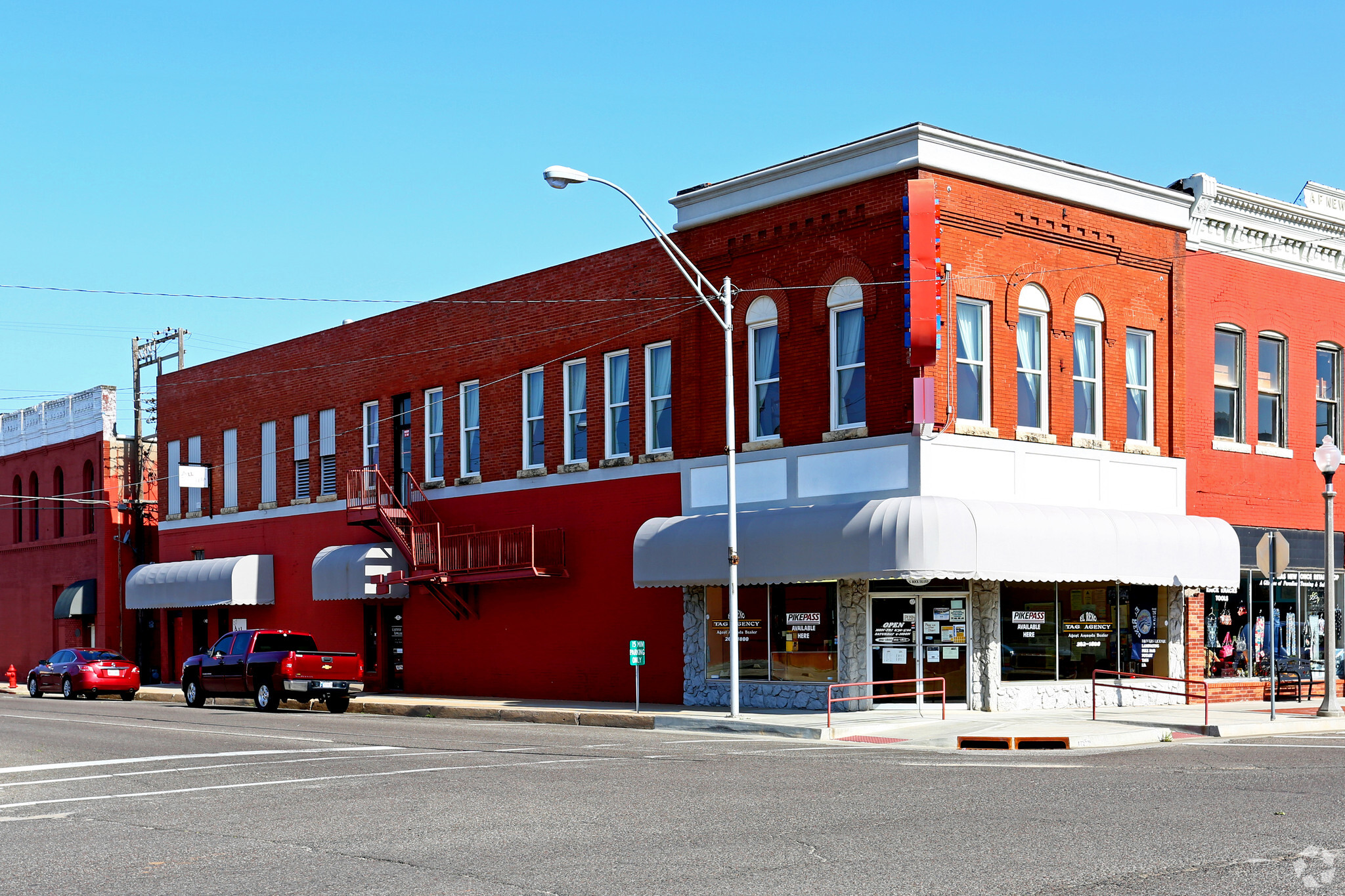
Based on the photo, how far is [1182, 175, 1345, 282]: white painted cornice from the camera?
28609 mm

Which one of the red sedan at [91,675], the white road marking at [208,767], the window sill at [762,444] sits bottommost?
the red sedan at [91,675]

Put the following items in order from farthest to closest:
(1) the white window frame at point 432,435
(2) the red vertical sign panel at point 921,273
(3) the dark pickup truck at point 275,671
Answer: (1) the white window frame at point 432,435
(3) the dark pickup truck at point 275,671
(2) the red vertical sign panel at point 921,273

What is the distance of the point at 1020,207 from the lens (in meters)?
25.9

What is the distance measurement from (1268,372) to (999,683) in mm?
10237

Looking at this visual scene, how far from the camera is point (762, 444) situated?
26734 millimetres

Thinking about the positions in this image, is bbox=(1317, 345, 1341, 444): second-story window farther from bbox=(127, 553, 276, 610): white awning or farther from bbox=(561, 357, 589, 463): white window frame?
bbox=(127, 553, 276, 610): white awning

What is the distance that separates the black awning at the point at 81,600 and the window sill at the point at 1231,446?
114ft

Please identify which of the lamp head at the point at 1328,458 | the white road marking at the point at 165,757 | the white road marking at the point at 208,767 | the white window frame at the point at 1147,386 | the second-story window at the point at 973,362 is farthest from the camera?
the white window frame at the point at 1147,386

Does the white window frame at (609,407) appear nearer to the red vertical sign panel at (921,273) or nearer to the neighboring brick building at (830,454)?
the neighboring brick building at (830,454)

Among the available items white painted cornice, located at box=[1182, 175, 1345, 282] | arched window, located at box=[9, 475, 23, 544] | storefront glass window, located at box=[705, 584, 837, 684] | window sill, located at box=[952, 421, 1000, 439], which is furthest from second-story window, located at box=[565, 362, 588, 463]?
arched window, located at box=[9, 475, 23, 544]

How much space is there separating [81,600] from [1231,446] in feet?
116

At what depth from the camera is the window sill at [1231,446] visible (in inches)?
1134

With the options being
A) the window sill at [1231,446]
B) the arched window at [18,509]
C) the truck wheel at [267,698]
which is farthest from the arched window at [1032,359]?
the arched window at [18,509]

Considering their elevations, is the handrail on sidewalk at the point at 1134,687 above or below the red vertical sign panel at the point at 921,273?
below
